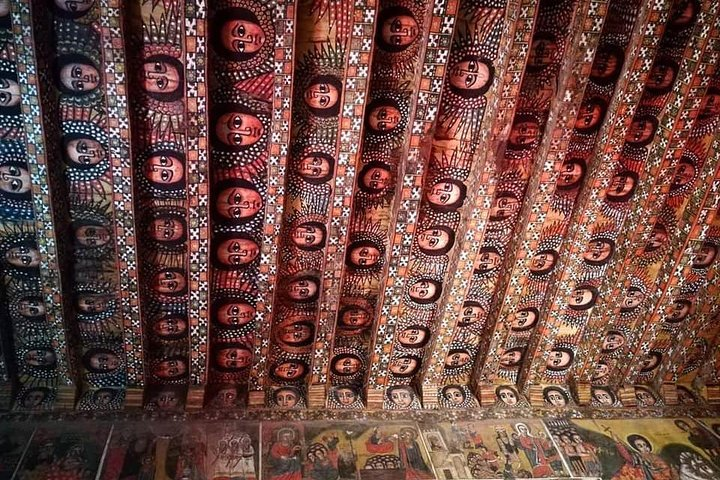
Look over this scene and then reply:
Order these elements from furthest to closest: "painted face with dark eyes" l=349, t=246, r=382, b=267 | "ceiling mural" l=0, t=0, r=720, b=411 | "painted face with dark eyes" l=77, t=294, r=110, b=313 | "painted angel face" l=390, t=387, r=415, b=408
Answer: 1. "painted angel face" l=390, t=387, r=415, b=408
2. "painted face with dark eyes" l=349, t=246, r=382, b=267
3. "painted face with dark eyes" l=77, t=294, r=110, b=313
4. "ceiling mural" l=0, t=0, r=720, b=411

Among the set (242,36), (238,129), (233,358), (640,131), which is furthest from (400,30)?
(233,358)

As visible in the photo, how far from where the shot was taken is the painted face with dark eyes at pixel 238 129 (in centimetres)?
777

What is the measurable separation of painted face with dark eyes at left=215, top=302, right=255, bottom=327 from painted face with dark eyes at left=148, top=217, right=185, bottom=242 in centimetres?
147

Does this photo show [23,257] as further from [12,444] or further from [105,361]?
[12,444]

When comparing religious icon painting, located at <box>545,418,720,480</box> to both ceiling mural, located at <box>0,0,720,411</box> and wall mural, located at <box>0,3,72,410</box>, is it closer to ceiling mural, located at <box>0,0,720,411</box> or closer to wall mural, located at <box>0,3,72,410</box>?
ceiling mural, located at <box>0,0,720,411</box>

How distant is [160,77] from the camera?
7316mm

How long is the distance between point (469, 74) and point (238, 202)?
3595 millimetres

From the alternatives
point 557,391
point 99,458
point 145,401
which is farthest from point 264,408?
point 557,391

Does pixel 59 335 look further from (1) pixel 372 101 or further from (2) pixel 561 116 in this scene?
(2) pixel 561 116

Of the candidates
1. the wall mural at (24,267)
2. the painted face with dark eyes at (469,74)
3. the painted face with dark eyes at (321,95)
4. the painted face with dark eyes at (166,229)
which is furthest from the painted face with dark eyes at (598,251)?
the wall mural at (24,267)

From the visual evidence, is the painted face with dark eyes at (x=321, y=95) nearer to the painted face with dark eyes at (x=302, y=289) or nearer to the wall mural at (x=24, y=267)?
the painted face with dark eyes at (x=302, y=289)

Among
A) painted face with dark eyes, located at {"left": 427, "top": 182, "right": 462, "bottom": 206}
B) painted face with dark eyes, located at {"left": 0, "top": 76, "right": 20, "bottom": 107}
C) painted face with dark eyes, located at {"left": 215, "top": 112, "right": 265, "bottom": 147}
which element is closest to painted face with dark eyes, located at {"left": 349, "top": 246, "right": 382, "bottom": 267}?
painted face with dark eyes, located at {"left": 427, "top": 182, "right": 462, "bottom": 206}

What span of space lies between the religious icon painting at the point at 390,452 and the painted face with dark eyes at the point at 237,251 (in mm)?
3468

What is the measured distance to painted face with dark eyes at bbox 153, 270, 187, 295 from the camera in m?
8.91
